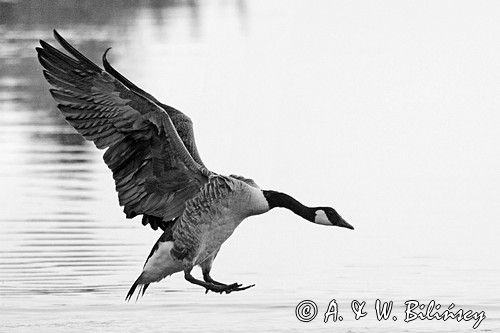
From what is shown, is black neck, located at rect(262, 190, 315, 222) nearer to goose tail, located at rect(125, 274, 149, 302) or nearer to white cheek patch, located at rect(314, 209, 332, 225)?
white cheek patch, located at rect(314, 209, 332, 225)

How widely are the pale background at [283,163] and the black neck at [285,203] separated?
760mm

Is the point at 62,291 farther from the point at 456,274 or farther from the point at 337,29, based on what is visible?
the point at 337,29

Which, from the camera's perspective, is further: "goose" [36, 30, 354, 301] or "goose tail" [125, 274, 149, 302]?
"goose tail" [125, 274, 149, 302]

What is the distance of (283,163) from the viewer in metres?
16.4

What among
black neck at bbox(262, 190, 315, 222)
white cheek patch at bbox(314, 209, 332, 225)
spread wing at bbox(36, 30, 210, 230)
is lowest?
white cheek patch at bbox(314, 209, 332, 225)

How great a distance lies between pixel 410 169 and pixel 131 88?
6.65 m

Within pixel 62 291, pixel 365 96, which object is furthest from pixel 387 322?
pixel 365 96

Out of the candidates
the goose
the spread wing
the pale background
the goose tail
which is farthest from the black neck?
the goose tail

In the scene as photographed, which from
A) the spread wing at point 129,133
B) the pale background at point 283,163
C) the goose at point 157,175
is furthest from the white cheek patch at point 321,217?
the spread wing at point 129,133

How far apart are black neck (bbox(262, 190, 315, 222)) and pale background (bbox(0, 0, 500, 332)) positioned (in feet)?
2.49

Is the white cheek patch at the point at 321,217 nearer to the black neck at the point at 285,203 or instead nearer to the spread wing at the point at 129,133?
the black neck at the point at 285,203

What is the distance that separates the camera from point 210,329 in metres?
10.2

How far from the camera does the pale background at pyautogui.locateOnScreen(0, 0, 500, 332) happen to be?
11.0 meters

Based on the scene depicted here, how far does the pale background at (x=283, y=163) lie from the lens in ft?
36.1
